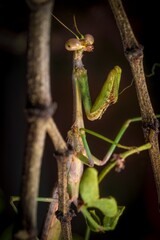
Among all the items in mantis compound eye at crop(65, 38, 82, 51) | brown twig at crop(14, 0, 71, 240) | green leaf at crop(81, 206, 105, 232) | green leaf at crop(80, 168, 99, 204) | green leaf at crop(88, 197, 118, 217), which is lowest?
green leaf at crop(81, 206, 105, 232)

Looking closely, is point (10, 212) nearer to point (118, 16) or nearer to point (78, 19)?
point (78, 19)

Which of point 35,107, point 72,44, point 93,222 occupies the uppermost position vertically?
point 72,44

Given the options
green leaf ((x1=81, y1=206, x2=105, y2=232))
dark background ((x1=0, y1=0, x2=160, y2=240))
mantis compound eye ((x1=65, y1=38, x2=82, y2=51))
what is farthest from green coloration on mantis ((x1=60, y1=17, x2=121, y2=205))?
dark background ((x1=0, y1=0, x2=160, y2=240))

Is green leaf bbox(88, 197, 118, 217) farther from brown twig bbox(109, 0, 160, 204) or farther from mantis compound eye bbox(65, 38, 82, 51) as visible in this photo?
mantis compound eye bbox(65, 38, 82, 51)

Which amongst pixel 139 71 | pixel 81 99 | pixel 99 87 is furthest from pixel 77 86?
pixel 99 87

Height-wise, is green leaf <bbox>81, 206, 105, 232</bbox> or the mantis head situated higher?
the mantis head

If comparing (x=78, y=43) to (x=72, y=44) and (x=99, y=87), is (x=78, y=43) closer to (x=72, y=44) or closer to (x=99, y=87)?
(x=72, y=44)

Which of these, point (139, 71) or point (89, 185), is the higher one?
point (139, 71)

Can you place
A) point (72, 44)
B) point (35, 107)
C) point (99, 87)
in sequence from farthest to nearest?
point (99, 87)
point (72, 44)
point (35, 107)
